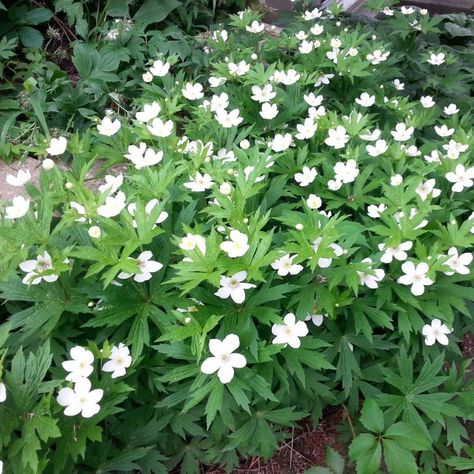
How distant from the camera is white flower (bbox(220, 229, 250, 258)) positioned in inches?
66.3

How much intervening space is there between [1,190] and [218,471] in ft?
6.65

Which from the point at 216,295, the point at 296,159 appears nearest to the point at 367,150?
the point at 296,159

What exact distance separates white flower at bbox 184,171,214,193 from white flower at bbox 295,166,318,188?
462 mm

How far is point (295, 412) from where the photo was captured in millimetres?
1881

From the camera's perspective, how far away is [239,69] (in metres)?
2.99

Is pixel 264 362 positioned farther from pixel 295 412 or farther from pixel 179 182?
pixel 179 182

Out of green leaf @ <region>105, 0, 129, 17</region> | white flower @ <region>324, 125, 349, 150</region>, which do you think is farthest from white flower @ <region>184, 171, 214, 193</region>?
green leaf @ <region>105, 0, 129, 17</region>

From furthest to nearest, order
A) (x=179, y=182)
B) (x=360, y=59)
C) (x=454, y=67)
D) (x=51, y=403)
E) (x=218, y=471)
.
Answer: (x=454, y=67), (x=360, y=59), (x=179, y=182), (x=218, y=471), (x=51, y=403)

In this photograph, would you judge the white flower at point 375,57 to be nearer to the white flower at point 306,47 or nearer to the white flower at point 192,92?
the white flower at point 306,47

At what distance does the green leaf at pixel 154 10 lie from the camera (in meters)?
3.92

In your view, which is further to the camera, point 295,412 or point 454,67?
point 454,67

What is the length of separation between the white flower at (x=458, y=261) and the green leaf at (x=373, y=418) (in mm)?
593

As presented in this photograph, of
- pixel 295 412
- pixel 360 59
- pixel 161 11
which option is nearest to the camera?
pixel 295 412

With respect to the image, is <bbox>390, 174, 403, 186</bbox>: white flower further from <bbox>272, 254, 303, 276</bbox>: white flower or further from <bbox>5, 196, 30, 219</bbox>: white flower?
<bbox>5, 196, 30, 219</bbox>: white flower
